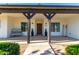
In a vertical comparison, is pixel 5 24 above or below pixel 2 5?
below

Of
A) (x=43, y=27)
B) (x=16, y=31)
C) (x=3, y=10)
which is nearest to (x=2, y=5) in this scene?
(x=3, y=10)

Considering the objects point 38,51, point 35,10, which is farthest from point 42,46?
point 35,10

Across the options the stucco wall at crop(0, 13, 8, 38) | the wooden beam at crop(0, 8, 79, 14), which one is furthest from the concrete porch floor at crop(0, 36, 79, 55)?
the stucco wall at crop(0, 13, 8, 38)

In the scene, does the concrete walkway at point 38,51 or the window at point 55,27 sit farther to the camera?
the window at point 55,27

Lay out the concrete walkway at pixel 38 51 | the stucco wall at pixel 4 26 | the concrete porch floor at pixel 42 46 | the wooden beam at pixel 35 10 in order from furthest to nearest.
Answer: the stucco wall at pixel 4 26
the wooden beam at pixel 35 10
the concrete porch floor at pixel 42 46
the concrete walkway at pixel 38 51

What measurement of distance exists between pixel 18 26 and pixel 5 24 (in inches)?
206

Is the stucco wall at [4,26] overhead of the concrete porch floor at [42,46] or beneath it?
overhead

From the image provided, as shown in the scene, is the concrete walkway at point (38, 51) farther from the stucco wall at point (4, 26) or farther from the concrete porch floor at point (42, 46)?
the stucco wall at point (4, 26)

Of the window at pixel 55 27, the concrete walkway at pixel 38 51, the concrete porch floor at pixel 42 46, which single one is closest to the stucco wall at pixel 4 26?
the concrete porch floor at pixel 42 46

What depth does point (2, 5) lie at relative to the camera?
17094 mm

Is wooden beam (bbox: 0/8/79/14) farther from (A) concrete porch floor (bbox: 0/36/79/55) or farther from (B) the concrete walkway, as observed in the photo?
(B) the concrete walkway
